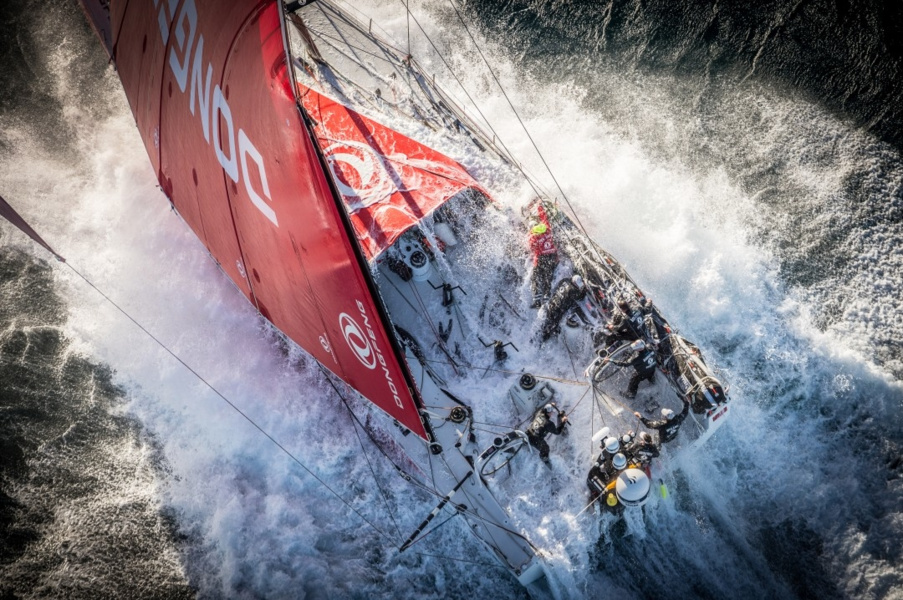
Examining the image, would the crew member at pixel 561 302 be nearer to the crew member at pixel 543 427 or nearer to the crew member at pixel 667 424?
the crew member at pixel 543 427

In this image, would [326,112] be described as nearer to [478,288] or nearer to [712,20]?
[478,288]

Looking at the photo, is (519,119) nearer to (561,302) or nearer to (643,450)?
(561,302)

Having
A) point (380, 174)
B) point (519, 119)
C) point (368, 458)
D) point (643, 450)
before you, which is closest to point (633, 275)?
point (643, 450)

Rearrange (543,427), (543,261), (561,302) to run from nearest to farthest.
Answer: (543,427)
(561,302)
(543,261)

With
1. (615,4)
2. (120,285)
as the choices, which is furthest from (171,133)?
(615,4)

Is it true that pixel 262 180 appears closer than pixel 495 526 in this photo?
Yes

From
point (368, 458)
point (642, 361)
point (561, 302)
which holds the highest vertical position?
point (561, 302)

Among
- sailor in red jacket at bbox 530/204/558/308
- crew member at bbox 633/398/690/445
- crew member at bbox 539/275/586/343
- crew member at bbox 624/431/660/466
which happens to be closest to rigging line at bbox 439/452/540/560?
crew member at bbox 624/431/660/466
